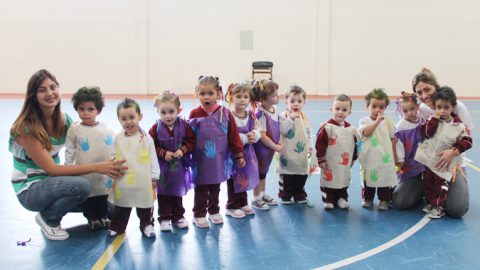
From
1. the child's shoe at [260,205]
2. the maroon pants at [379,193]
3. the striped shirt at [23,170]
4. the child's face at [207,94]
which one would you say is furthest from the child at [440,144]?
the striped shirt at [23,170]

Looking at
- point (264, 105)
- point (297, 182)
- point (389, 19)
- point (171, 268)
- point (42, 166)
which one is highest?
point (389, 19)

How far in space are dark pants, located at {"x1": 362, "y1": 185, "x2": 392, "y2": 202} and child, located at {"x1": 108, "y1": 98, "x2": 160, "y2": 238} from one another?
6.09 feet

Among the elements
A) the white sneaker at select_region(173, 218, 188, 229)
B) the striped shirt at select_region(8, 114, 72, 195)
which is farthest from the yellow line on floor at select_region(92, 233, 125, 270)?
the striped shirt at select_region(8, 114, 72, 195)

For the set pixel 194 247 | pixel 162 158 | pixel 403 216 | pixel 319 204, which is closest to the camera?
pixel 194 247

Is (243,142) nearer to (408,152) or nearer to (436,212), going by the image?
(408,152)

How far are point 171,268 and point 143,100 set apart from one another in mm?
10782

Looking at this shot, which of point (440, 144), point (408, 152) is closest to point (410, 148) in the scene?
point (408, 152)

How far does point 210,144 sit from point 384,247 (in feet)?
4.69

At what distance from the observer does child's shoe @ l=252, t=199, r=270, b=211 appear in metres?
4.03

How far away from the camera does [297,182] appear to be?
423cm

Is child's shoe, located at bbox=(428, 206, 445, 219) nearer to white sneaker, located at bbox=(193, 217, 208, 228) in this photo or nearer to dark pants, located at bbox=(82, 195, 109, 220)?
white sneaker, located at bbox=(193, 217, 208, 228)

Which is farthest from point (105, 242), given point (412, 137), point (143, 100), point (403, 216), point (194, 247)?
point (143, 100)

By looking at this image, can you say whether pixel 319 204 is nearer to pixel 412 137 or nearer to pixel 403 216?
pixel 403 216

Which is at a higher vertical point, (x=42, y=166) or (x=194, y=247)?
(x=42, y=166)
